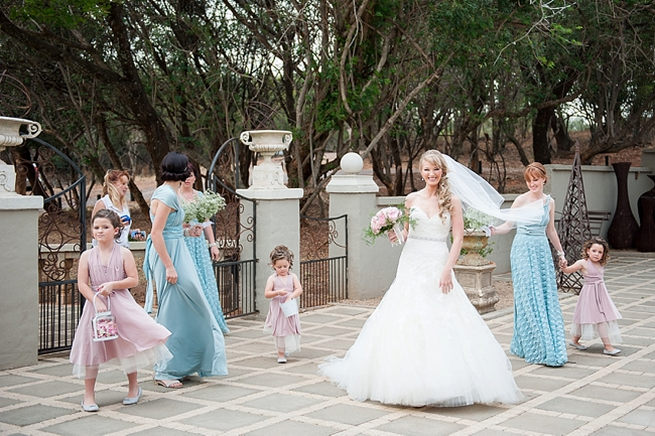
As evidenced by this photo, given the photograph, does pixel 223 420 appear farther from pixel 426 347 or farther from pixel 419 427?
pixel 426 347

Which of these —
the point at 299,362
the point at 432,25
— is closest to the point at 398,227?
the point at 299,362

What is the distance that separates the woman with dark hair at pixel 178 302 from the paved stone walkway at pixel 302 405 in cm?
17

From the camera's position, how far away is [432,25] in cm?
1503

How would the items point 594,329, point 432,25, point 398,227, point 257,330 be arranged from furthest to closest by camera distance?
point 432,25
point 257,330
point 594,329
point 398,227

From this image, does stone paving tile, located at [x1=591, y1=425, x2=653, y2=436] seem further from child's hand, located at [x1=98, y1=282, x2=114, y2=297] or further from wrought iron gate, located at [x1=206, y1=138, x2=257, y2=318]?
wrought iron gate, located at [x1=206, y1=138, x2=257, y2=318]

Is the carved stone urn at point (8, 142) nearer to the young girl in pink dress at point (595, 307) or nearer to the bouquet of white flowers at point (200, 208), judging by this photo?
the bouquet of white flowers at point (200, 208)

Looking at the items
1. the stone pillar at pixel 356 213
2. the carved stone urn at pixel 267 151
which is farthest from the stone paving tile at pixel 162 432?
the stone pillar at pixel 356 213

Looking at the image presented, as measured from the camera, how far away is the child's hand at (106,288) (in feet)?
20.7

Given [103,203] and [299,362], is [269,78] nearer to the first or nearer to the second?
[103,203]

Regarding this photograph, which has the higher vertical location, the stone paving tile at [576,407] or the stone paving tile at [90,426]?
the stone paving tile at [90,426]

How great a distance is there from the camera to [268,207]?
10742 mm

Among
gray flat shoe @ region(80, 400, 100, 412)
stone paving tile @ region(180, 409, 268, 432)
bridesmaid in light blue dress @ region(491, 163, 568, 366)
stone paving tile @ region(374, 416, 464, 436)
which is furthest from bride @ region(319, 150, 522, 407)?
gray flat shoe @ region(80, 400, 100, 412)

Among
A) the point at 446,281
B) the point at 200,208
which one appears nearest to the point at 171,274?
the point at 200,208

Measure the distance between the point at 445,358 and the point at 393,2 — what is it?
9910mm
